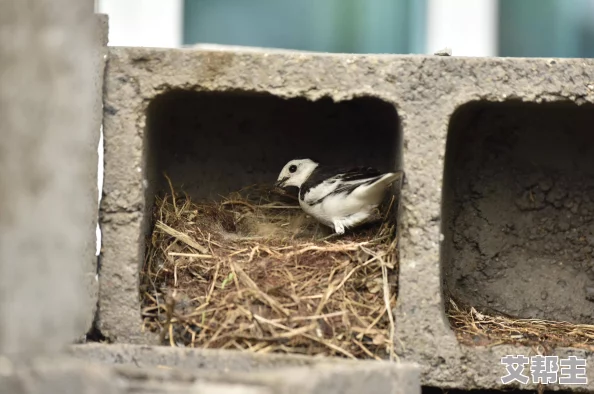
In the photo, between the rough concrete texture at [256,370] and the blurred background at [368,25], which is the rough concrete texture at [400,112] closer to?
the rough concrete texture at [256,370]

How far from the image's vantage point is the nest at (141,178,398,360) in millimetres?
3609

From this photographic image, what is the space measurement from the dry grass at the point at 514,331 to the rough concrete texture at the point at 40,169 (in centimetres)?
162

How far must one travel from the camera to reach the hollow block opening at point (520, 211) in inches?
176

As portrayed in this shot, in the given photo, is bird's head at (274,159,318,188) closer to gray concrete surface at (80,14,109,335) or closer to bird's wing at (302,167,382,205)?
bird's wing at (302,167,382,205)

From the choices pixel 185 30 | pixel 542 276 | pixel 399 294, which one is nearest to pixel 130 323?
pixel 399 294

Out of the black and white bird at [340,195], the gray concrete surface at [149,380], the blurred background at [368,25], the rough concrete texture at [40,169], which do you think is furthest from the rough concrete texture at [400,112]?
the blurred background at [368,25]

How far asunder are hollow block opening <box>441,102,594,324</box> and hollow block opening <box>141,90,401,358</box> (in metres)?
0.42

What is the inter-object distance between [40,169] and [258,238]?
1.51 metres

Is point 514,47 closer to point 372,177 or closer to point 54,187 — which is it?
point 372,177

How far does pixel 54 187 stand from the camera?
3193mm

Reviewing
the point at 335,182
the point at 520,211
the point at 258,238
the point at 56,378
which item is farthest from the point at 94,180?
the point at 520,211

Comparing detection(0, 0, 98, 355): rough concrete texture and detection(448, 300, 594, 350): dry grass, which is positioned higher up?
detection(0, 0, 98, 355): rough concrete texture

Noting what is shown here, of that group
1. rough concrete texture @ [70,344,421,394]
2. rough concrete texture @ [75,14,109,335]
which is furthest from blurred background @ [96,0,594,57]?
rough concrete texture @ [70,344,421,394]

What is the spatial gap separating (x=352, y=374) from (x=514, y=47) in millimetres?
3858
